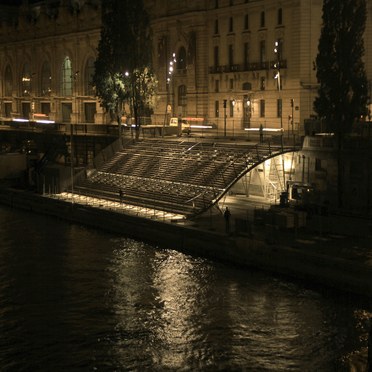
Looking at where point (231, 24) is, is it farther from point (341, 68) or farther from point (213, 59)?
point (341, 68)

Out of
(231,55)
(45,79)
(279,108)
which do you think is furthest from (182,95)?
(45,79)

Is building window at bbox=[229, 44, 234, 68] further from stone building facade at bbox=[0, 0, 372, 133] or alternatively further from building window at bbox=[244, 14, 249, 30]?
building window at bbox=[244, 14, 249, 30]

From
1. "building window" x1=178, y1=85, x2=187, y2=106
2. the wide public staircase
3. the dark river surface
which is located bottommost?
the dark river surface

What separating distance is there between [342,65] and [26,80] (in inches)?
2917

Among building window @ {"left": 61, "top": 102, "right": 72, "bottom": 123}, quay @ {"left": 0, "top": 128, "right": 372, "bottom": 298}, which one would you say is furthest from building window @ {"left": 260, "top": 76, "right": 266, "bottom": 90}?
building window @ {"left": 61, "top": 102, "right": 72, "bottom": 123}

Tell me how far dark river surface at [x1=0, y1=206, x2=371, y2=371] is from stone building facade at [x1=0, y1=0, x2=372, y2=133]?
959 inches

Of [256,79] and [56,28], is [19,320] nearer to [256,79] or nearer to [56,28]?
[256,79]

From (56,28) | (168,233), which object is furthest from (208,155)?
(56,28)

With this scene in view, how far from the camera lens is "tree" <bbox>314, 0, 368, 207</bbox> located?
155ft

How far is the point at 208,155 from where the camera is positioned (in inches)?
2219

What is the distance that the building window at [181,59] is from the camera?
3260 inches

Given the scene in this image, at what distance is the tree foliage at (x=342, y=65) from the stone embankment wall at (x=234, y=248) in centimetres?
1302

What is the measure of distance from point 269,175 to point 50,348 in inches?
1126

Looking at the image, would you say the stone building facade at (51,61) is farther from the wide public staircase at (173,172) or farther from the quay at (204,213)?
the wide public staircase at (173,172)
